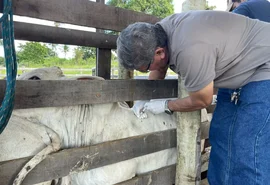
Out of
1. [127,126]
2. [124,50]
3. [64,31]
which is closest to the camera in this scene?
[124,50]

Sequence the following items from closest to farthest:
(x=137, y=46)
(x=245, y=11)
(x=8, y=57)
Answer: (x=8, y=57) → (x=137, y=46) → (x=245, y=11)

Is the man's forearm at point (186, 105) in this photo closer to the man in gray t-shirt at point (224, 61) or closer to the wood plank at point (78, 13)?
the man in gray t-shirt at point (224, 61)

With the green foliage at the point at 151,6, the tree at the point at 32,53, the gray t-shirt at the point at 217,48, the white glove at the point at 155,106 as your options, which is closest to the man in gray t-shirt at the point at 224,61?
the gray t-shirt at the point at 217,48

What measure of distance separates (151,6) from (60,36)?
69.5ft

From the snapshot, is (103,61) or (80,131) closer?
(80,131)

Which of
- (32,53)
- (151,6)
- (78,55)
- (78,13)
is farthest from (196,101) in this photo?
(78,55)

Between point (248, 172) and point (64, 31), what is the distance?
181cm

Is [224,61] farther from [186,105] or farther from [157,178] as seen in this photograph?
[157,178]

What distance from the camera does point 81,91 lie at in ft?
4.93

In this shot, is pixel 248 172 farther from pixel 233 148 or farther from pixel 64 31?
pixel 64 31

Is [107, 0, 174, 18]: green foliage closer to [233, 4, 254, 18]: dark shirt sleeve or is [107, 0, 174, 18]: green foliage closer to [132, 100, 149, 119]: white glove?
[233, 4, 254, 18]: dark shirt sleeve

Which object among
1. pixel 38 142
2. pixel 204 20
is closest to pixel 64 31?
pixel 38 142

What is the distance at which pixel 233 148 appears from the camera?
171cm

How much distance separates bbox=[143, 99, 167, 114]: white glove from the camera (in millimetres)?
1926
